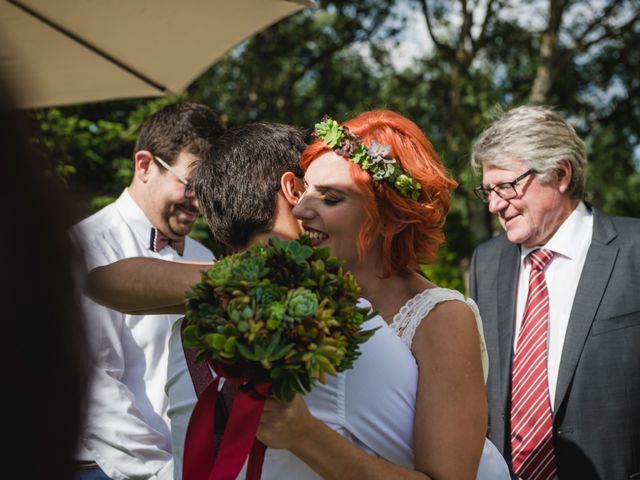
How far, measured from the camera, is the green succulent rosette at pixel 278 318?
177cm

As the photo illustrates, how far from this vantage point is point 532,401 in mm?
3900

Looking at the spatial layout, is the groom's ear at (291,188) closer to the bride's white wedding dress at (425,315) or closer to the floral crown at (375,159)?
the floral crown at (375,159)

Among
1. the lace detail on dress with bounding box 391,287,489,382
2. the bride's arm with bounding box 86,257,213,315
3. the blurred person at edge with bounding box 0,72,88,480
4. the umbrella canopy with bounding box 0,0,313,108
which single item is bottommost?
the lace detail on dress with bounding box 391,287,489,382

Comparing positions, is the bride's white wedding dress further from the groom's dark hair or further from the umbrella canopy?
the umbrella canopy

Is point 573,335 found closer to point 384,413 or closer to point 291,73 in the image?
point 384,413

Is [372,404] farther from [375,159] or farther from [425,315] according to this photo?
[375,159]

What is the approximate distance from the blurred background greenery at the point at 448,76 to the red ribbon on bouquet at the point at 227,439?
35.7 ft

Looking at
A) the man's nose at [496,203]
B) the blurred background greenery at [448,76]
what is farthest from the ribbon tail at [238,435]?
the blurred background greenery at [448,76]

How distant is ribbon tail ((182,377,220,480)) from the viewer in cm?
210

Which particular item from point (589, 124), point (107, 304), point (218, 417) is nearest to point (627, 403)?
point (218, 417)

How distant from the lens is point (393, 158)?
2.54 m

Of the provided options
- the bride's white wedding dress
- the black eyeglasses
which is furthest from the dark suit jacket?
the bride's white wedding dress

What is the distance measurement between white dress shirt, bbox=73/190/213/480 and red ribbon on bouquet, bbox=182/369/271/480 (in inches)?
43.4

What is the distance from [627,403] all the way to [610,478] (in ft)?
1.19
